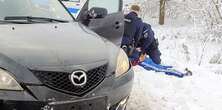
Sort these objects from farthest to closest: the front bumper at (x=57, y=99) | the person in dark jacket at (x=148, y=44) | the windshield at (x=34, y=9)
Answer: the person in dark jacket at (x=148, y=44) → the windshield at (x=34, y=9) → the front bumper at (x=57, y=99)

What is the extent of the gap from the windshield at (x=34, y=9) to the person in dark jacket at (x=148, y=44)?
3.72m

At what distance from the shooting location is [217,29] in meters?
20.3

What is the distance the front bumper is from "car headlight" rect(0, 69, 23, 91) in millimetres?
42

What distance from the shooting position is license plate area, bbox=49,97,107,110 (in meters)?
4.38

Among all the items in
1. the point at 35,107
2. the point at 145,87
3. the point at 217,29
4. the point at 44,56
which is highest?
the point at 44,56

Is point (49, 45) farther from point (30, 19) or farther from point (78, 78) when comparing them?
point (30, 19)

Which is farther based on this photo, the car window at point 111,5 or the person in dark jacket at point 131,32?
the person in dark jacket at point 131,32

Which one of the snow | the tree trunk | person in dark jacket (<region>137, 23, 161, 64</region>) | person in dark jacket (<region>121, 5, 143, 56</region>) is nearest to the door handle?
the snow

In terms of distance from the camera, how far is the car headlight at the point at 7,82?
430 centimetres

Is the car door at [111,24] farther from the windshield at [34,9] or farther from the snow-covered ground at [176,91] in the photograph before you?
the snow-covered ground at [176,91]

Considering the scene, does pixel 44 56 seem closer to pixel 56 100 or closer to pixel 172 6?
pixel 56 100

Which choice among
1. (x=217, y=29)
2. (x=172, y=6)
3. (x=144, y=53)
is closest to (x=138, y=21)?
(x=144, y=53)

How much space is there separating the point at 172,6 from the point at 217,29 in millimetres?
7003

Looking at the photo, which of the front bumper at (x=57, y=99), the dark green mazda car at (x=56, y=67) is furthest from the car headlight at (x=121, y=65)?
the front bumper at (x=57, y=99)
